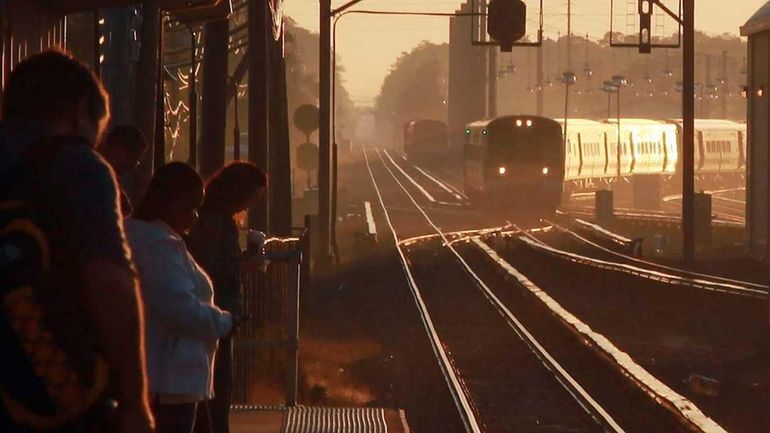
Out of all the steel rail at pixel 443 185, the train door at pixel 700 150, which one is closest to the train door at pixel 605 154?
the steel rail at pixel 443 185

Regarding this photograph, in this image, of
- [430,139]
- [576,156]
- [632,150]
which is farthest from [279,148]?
[430,139]

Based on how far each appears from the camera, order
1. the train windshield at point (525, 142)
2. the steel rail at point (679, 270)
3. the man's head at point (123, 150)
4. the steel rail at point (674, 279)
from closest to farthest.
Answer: the man's head at point (123, 150), the steel rail at point (674, 279), the steel rail at point (679, 270), the train windshield at point (525, 142)

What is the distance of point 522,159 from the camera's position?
44031 mm

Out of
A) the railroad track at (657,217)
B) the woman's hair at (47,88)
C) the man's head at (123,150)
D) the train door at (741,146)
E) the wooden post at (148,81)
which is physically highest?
the train door at (741,146)

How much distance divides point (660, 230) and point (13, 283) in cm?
4041

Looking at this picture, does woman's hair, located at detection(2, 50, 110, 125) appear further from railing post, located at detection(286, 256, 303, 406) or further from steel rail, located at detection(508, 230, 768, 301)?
steel rail, located at detection(508, 230, 768, 301)

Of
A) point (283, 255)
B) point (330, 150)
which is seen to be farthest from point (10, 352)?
point (330, 150)

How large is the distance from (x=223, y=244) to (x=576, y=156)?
157ft

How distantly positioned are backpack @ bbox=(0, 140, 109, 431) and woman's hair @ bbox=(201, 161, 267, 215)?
2.74 metres

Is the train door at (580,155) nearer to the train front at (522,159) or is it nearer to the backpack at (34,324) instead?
the train front at (522,159)

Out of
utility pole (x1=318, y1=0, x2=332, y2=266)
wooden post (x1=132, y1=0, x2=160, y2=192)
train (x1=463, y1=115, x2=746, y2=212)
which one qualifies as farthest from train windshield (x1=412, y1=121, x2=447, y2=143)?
wooden post (x1=132, y1=0, x2=160, y2=192)

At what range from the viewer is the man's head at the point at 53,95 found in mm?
3824

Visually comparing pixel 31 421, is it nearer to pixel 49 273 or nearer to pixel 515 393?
pixel 49 273

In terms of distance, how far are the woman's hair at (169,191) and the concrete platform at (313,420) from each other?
3683 millimetres
